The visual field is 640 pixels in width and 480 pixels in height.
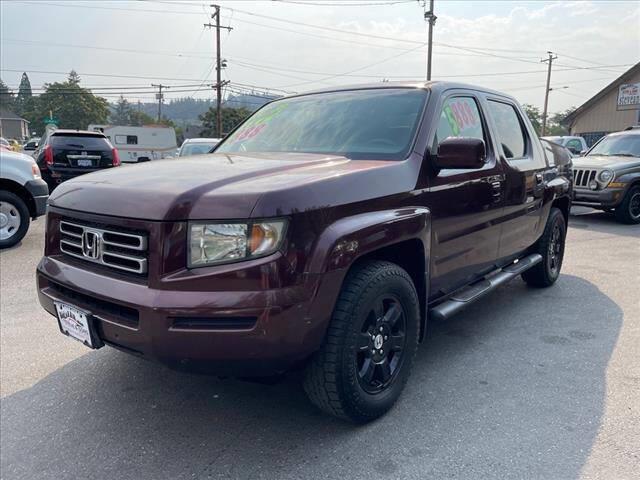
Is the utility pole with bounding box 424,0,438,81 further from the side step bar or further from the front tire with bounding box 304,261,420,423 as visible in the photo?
the front tire with bounding box 304,261,420,423

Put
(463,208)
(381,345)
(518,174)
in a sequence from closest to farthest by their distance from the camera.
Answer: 1. (381,345)
2. (463,208)
3. (518,174)

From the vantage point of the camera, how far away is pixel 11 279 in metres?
5.77

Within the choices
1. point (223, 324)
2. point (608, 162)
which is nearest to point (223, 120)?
point (608, 162)

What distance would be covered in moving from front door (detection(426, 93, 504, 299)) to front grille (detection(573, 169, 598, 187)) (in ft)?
23.2

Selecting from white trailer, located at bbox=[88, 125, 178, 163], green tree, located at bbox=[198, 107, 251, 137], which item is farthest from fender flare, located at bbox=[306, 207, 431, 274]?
green tree, located at bbox=[198, 107, 251, 137]

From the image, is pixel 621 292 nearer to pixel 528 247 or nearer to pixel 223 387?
pixel 528 247

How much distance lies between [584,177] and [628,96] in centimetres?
2526

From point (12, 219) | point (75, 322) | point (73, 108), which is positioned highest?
point (73, 108)

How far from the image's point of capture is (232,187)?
230 centimetres

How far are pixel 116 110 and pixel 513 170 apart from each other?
473ft

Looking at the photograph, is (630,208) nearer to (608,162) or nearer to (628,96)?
(608,162)

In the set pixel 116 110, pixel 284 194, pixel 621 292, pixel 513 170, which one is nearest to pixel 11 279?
pixel 284 194

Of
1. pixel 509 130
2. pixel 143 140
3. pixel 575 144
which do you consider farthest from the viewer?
pixel 143 140

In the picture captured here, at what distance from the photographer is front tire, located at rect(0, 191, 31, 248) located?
23.5ft
